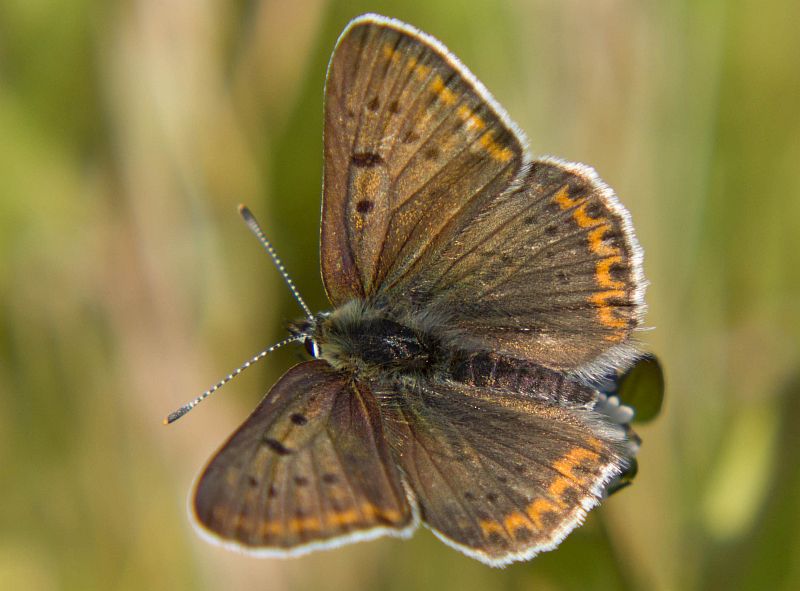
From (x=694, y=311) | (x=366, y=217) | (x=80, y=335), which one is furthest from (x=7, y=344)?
(x=694, y=311)

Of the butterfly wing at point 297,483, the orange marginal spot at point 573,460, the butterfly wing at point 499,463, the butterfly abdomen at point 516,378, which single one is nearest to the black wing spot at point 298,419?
the butterfly wing at point 297,483

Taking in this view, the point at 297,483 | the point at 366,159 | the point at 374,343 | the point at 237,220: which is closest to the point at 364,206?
the point at 366,159

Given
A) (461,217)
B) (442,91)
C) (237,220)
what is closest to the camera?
(442,91)

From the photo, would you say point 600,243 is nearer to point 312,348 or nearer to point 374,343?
point 374,343

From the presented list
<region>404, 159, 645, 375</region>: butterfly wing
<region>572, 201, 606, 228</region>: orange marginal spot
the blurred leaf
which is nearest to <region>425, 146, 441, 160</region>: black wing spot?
<region>404, 159, 645, 375</region>: butterfly wing

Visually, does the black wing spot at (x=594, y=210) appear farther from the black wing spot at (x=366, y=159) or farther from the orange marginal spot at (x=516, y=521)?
the orange marginal spot at (x=516, y=521)

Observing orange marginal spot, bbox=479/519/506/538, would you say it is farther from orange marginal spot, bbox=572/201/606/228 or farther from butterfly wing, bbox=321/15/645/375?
orange marginal spot, bbox=572/201/606/228

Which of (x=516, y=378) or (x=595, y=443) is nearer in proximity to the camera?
(x=595, y=443)
